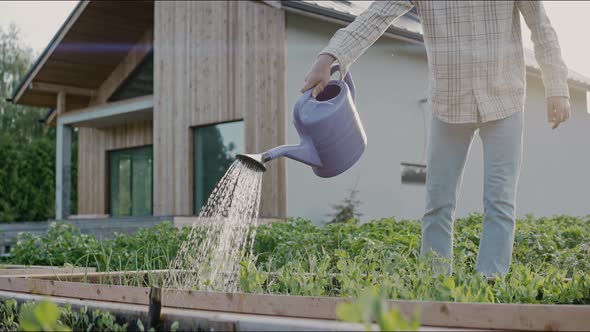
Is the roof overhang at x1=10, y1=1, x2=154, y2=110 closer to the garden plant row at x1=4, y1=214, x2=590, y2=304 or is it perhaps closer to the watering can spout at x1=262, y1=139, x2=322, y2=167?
the garden plant row at x1=4, y1=214, x2=590, y2=304

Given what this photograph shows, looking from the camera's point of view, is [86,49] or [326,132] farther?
[86,49]

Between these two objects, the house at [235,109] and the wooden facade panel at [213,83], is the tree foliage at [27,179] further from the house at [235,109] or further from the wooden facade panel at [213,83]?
the wooden facade panel at [213,83]

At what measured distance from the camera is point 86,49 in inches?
A: 567

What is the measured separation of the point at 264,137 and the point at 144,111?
13.0 ft

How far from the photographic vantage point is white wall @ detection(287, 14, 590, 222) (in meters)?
10.9

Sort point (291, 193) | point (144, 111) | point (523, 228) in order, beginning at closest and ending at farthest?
point (523, 228) → point (291, 193) → point (144, 111)

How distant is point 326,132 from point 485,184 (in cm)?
71

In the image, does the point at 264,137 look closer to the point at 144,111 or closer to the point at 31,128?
the point at 144,111

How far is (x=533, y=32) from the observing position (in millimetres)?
3125

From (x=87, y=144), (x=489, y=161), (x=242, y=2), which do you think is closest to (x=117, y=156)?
(x=87, y=144)

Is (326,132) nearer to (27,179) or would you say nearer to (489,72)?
(489,72)

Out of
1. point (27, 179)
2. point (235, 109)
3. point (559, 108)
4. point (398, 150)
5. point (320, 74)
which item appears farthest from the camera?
point (27, 179)

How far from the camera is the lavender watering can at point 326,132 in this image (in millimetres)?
3164

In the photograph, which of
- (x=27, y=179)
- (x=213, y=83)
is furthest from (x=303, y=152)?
(x=27, y=179)
